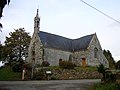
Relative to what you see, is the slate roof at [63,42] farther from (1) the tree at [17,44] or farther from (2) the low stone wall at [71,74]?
(2) the low stone wall at [71,74]

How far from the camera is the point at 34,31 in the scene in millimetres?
49125

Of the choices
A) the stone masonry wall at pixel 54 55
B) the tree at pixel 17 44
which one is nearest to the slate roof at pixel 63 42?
the stone masonry wall at pixel 54 55

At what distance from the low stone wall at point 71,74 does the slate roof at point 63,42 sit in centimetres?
1289

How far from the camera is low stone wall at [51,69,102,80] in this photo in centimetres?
3205

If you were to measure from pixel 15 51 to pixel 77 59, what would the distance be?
15832 millimetres

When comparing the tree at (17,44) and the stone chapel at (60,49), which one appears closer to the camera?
the stone chapel at (60,49)

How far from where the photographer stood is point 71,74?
3372 centimetres

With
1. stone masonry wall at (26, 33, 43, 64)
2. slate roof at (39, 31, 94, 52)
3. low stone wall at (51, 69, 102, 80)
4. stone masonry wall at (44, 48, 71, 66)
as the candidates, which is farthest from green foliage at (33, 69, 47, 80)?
stone masonry wall at (26, 33, 43, 64)

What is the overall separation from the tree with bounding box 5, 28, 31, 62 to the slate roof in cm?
831

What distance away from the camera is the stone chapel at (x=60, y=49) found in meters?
46.1

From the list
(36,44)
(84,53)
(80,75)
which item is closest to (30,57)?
(36,44)

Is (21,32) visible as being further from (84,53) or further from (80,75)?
(80,75)

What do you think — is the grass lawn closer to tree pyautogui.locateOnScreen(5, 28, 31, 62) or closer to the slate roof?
the slate roof

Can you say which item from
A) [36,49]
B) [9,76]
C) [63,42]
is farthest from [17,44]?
[9,76]
